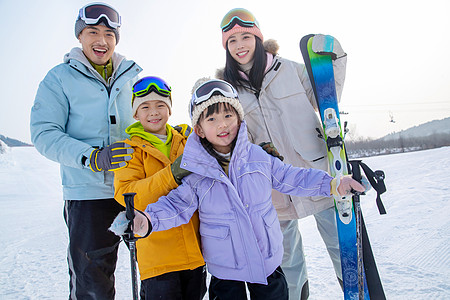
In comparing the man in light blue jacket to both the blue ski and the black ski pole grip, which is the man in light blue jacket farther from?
the blue ski

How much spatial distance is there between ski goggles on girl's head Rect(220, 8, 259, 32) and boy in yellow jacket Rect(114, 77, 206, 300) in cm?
113

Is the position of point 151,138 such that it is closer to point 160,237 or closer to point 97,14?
point 160,237

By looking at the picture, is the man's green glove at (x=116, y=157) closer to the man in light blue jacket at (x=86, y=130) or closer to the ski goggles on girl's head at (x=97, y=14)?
the man in light blue jacket at (x=86, y=130)

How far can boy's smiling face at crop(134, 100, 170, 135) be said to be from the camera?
2.08m

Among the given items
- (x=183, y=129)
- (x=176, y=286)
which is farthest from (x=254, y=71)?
(x=176, y=286)

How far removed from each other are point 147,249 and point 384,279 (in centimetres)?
245

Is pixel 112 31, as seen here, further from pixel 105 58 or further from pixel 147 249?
pixel 147 249

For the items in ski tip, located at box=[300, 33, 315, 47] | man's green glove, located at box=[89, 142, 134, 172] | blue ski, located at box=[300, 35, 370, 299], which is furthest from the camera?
ski tip, located at box=[300, 33, 315, 47]

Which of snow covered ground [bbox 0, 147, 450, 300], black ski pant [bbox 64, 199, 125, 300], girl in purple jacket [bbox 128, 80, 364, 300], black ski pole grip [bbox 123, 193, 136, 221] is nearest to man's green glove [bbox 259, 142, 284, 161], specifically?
girl in purple jacket [bbox 128, 80, 364, 300]

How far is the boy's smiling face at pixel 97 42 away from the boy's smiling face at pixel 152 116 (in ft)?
1.75

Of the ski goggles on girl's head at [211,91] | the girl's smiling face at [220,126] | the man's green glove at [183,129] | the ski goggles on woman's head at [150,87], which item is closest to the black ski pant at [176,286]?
the girl's smiling face at [220,126]

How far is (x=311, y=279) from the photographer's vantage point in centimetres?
314

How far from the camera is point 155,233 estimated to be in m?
1.78

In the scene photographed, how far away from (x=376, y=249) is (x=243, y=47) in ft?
10.0
